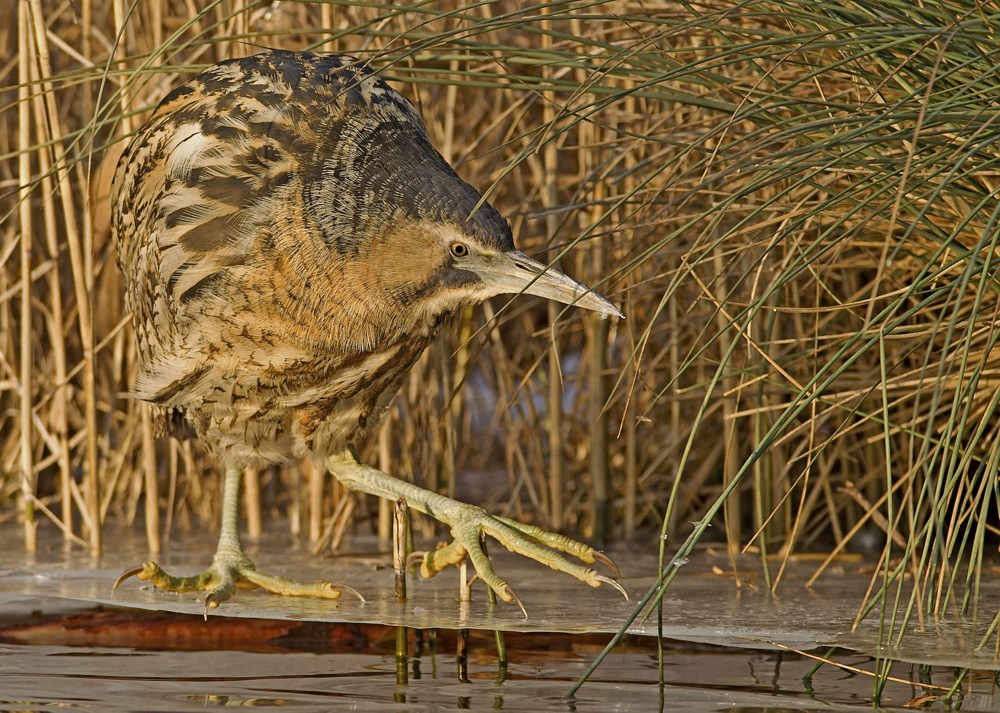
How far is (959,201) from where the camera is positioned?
10.8 ft

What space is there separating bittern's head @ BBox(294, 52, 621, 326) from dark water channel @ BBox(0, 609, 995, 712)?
33.8 inches

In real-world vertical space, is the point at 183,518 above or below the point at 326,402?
below

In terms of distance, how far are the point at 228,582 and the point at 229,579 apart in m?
0.03

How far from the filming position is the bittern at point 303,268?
141 inches

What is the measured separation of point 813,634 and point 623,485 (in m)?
2.19

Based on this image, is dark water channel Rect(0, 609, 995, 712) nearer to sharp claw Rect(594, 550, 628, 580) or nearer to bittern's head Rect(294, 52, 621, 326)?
sharp claw Rect(594, 550, 628, 580)

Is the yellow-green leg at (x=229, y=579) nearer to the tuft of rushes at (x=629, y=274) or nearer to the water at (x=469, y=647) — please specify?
the water at (x=469, y=647)

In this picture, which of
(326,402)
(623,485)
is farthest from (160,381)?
(623,485)

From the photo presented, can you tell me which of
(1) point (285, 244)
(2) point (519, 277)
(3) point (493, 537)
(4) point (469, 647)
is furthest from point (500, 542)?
(1) point (285, 244)

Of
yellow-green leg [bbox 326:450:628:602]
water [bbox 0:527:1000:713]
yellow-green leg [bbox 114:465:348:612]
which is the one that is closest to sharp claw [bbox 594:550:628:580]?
yellow-green leg [bbox 326:450:628:602]

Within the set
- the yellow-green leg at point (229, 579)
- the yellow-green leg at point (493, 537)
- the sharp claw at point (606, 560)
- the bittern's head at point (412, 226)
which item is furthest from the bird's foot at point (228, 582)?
the bittern's head at point (412, 226)

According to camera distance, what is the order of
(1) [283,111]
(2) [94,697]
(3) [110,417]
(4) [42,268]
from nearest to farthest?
(2) [94,697], (1) [283,111], (4) [42,268], (3) [110,417]

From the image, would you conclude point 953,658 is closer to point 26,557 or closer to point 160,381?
point 160,381

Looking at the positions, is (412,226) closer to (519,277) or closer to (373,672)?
(519,277)
